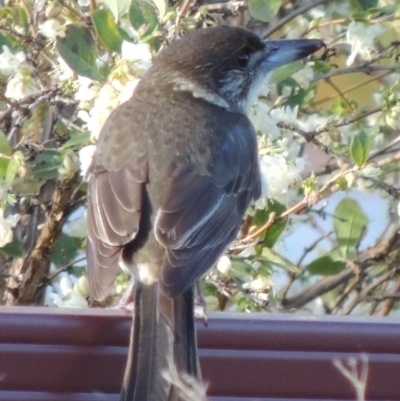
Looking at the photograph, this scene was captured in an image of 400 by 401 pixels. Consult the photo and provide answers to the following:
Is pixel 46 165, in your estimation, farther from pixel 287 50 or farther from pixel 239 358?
pixel 239 358

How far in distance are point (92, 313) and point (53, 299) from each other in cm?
87

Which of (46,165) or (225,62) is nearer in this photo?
(46,165)

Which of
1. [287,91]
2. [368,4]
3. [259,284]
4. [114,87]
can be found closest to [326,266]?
[259,284]

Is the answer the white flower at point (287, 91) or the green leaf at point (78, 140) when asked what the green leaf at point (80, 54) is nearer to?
the green leaf at point (78, 140)

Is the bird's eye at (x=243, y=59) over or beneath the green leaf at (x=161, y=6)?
beneath

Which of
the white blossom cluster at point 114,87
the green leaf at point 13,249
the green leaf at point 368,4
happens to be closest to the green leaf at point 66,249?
the green leaf at point 13,249

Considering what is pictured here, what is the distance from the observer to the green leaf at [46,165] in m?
2.87

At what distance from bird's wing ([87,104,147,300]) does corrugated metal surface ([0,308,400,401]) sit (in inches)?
13.8

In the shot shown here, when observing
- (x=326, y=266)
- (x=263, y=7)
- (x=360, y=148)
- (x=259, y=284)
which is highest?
(x=263, y=7)

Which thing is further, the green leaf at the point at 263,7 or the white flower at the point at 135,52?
the green leaf at the point at 263,7

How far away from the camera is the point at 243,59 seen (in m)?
3.29

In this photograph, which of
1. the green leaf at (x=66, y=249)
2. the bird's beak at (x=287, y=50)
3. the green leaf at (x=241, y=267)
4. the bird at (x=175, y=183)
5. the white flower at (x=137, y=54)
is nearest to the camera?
the bird at (x=175, y=183)

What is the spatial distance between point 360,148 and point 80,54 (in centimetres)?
72

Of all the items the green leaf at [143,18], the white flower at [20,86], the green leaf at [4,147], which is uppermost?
the green leaf at [143,18]
